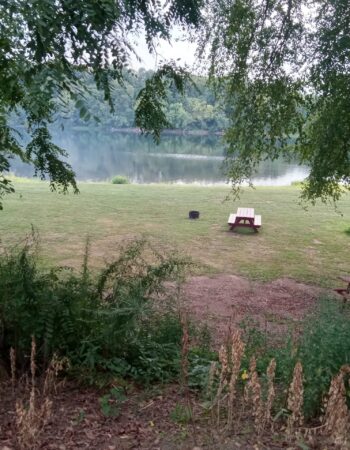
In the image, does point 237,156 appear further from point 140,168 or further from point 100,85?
point 140,168

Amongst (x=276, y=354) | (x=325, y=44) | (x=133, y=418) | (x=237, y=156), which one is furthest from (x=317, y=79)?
(x=133, y=418)

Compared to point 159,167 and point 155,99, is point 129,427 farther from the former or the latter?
point 159,167

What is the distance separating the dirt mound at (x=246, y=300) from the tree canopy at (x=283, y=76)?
7.00ft

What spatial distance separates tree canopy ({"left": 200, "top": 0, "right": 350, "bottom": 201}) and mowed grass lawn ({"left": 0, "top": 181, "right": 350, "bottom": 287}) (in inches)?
104

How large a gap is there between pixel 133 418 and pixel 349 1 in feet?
17.6

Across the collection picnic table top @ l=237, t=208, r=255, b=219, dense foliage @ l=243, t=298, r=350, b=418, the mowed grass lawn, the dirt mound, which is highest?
dense foliage @ l=243, t=298, r=350, b=418

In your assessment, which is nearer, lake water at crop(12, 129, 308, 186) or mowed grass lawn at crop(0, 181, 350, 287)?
mowed grass lawn at crop(0, 181, 350, 287)

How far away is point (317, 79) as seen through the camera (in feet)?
20.0

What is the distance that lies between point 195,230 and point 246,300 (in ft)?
16.4

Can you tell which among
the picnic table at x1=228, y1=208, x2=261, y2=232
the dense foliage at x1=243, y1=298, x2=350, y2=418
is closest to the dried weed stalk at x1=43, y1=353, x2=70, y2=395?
the dense foliage at x1=243, y1=298, x2=350, y2=418

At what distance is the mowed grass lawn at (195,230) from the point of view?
958cm

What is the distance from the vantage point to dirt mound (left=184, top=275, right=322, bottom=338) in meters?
6.68

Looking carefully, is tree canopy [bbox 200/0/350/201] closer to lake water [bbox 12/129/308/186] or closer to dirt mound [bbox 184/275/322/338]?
dirt mound [bbox 184/275/322/338]

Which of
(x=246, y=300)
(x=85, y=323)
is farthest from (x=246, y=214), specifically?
(x=85, y=323)
